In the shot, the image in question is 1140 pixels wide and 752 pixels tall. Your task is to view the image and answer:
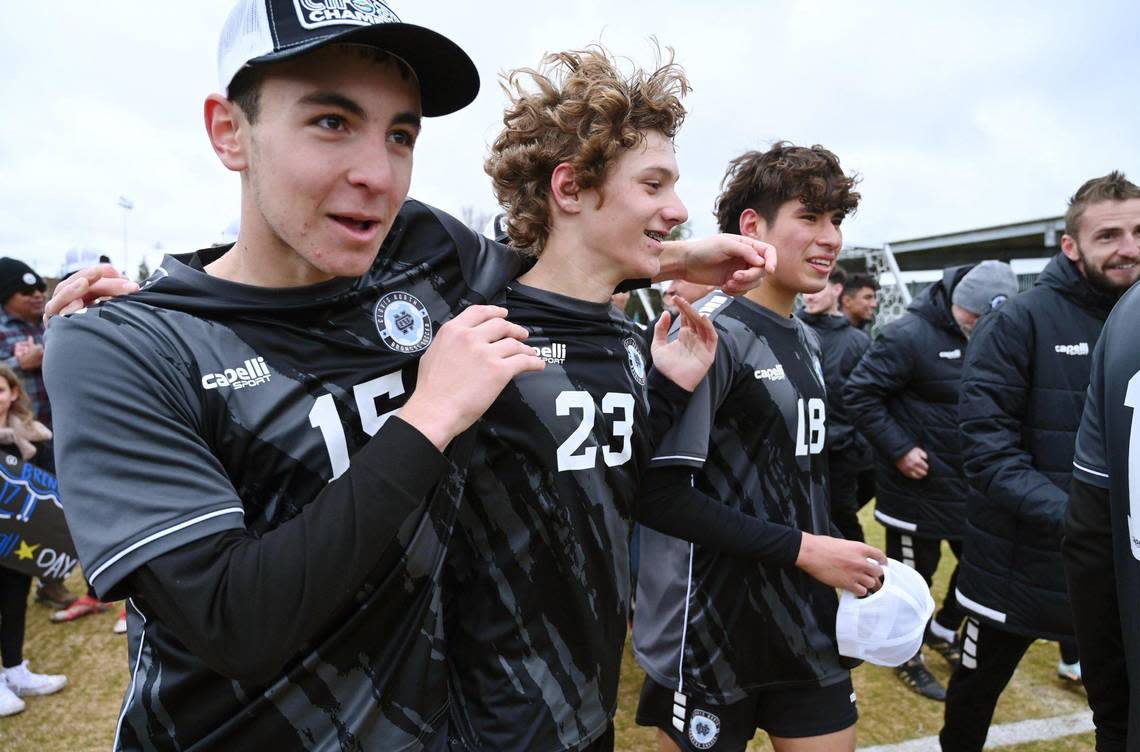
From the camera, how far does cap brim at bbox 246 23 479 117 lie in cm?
120

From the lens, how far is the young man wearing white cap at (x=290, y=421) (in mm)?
1085

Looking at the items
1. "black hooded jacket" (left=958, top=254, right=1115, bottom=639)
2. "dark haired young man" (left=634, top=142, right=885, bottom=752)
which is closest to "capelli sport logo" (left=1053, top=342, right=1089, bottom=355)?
"black hooded jacket" (left=958, top=254, right=1115, bottom=639)

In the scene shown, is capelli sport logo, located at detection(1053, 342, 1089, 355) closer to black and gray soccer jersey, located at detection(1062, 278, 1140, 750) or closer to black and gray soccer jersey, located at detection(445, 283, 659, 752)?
black and gray soccer jersey, located at detection(1062, 278, 1140, 750)

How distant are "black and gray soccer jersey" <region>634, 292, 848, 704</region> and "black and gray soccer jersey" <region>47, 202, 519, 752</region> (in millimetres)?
1051

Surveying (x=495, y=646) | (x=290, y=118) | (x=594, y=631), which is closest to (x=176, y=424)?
(x=290, y=118)

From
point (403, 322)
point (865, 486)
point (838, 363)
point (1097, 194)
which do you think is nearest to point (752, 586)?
point (403, 322)

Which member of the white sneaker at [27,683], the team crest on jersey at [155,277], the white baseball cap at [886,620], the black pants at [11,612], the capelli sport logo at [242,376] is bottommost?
the white sneaker at [27,683]

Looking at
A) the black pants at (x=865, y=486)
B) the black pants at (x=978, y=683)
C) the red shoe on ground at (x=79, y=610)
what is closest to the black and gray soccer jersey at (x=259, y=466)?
the black pants at (x=978, y=683)

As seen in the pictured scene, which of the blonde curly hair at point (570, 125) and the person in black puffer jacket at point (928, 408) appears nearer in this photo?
the blonde curly hair at point (570, 125)

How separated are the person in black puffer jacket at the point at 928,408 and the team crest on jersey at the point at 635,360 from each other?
3216 mm

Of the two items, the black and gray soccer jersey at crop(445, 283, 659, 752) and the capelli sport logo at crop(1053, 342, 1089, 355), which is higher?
the capelli sport logo at crop(1053, 342, 1089, 355)

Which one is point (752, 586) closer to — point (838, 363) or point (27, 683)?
point (838, 363)

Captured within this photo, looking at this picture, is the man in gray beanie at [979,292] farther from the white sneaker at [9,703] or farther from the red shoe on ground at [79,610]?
the red shoe on ground at [79,610]

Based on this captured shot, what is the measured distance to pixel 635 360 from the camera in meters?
2.00
